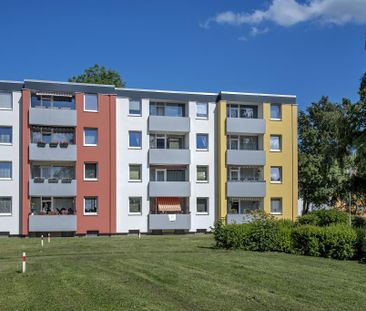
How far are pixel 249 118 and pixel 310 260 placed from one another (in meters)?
29.3

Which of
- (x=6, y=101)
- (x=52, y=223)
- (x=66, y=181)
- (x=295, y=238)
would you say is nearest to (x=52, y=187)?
(x=66, y=181)

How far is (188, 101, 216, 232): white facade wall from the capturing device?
157 ft

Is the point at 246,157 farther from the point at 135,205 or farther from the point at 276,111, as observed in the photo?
the point at 135,205

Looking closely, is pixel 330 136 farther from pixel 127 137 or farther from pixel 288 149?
pixel 127 137

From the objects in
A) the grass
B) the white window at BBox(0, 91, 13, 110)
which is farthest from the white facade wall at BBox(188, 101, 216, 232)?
the grass

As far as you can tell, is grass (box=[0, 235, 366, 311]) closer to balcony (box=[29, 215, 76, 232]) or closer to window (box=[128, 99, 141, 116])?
balcony (box=[29, 215, 76, 232])

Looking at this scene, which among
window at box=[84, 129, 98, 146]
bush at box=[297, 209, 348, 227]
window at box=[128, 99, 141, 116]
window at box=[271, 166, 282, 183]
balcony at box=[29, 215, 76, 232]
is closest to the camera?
bush at box=[297, 209, 348, 227]

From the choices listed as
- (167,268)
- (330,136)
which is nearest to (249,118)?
(330,136)

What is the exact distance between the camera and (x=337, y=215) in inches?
1484

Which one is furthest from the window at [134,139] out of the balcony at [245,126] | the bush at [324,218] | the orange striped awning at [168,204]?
the bush at [324,218]

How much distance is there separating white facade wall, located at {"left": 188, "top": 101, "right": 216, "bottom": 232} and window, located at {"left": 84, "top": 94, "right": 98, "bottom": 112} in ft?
26.6

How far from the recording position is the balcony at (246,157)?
48219 mm

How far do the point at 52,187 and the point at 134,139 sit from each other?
26.0 ft

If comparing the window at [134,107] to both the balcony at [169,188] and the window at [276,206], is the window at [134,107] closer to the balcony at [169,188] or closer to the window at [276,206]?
the balcony at [169,188]
